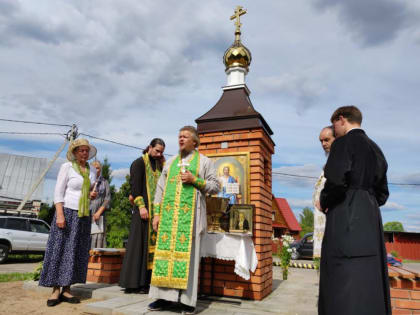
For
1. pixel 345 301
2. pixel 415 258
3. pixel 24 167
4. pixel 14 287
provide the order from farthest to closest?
pixel 24 167 < pixel 415 258 < pixel 14 287 < pixel 345 301

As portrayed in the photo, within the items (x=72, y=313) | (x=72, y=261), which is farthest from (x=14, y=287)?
(x=72, y=313)

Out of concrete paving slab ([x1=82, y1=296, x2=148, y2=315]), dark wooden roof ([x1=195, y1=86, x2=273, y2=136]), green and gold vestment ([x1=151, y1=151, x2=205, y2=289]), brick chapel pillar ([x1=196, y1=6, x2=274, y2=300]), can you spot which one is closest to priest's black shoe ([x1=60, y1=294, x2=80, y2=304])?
concrete paving slab ([x1=82, y1=296, x2=148, y2=315])

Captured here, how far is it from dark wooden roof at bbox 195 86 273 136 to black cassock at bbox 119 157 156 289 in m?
1.26

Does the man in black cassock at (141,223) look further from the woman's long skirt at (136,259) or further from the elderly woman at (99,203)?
the elderly woman at (99,203)

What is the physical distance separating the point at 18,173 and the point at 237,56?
33.1 meters

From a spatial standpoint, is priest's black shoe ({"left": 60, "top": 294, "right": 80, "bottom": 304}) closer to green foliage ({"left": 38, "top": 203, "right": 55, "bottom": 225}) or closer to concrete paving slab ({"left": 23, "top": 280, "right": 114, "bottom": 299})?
concrete paving slab ({"left": 23, "top": 280, "right": 114, "bottom": 299})

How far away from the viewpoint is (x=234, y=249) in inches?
148

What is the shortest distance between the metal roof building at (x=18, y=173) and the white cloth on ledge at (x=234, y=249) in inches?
1172

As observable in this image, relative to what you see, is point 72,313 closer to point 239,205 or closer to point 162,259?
point 162,259

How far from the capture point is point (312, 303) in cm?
406

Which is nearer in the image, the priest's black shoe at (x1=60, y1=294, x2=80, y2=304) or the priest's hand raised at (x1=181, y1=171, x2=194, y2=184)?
the priest's hand raised at (x1=181, y1=171, x2=194, y2=184)

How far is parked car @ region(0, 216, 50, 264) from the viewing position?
32.3ft

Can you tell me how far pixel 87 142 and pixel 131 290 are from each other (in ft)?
7.08

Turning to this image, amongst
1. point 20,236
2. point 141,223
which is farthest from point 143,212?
point 20,236
